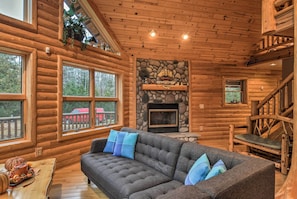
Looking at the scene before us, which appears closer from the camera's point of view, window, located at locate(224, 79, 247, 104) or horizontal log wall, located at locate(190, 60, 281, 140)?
horizontal log wall, located at locate(190, 60, 281, 140)

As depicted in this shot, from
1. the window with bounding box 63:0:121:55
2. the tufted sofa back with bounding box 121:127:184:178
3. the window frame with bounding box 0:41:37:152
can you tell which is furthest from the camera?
the window with bounding box 63:0:121:55

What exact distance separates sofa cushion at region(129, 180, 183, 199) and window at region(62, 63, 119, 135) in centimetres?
253

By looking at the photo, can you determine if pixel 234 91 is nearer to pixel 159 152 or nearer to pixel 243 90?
pixel 243 90

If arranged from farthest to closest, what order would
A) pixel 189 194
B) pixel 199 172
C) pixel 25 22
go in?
1. pixel 25 22
2. pixel 199 172
3. pixel 189 194

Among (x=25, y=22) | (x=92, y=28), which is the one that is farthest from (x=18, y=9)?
(x=92, y=28)

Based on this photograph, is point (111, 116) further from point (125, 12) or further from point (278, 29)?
point (278, 29)

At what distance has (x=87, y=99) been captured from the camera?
4230 millimetres

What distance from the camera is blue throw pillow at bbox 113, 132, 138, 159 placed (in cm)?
285

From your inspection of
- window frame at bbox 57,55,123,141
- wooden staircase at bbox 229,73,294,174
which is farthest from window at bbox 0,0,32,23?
wooden staircase at bbox 229,73,294,174

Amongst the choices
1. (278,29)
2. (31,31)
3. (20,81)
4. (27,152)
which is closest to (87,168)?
(27,152)

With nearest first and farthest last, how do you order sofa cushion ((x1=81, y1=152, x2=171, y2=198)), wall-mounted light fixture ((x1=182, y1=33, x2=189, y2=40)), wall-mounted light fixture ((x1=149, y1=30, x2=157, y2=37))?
sofa cushion ((x1=81, y1=152, x2=171, y2=198)) < wall-mounted light fixture ((x1=149, y1=30, x2=157, y2=37)) < wall-mounted light fixture ((x1=182, y1=33, x2=189, y2=40))

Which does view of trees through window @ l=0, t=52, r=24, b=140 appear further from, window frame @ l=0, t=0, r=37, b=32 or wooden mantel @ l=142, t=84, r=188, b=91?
wooden mantel @ l=142, t=84, r=188, b=91

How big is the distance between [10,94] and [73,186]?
171 cm

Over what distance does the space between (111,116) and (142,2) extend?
9.50 ft
